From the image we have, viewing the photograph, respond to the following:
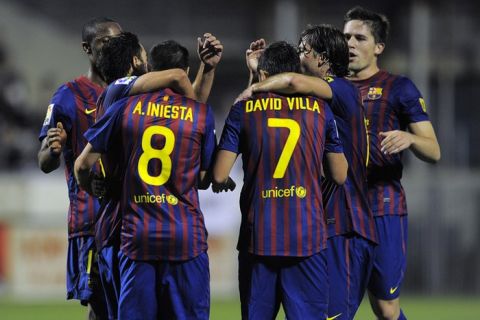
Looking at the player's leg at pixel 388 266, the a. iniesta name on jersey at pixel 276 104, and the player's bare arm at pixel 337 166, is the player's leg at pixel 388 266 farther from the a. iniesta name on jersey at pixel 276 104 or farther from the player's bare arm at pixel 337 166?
the a. iniesta name on jersey at pixel 276 104

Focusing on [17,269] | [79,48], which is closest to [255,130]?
[17,269]

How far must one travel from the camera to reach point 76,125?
6453 mm

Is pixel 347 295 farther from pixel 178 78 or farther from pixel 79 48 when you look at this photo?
pixel 79 48

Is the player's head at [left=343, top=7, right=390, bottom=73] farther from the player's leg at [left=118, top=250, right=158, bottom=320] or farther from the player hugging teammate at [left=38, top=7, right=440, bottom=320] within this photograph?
the player's leg at [left=118, top=250, right=158, bottom=320]

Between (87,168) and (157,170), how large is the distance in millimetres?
412

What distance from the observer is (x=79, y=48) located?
17828 mm

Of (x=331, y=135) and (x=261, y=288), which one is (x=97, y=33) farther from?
(x=261, y=288)

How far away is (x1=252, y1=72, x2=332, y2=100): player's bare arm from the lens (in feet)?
17.9

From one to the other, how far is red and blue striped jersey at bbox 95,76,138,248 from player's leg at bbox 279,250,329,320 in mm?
956

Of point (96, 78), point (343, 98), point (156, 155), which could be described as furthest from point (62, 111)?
point (343, 98)

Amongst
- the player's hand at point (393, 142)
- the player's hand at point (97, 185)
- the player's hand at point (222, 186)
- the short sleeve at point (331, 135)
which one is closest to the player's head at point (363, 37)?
the player's hand at point (393, 142)

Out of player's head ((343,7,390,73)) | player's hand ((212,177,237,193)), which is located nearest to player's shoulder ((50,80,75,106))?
player's hand ((212,177,237,193))

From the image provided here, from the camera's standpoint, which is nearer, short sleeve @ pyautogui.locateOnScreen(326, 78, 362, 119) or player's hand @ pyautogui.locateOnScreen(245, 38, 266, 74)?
short sleeve @ pyautogui.locateOnScreen(326, 78, 362, 119)

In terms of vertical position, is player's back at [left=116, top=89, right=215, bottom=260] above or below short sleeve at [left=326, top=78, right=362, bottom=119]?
below
